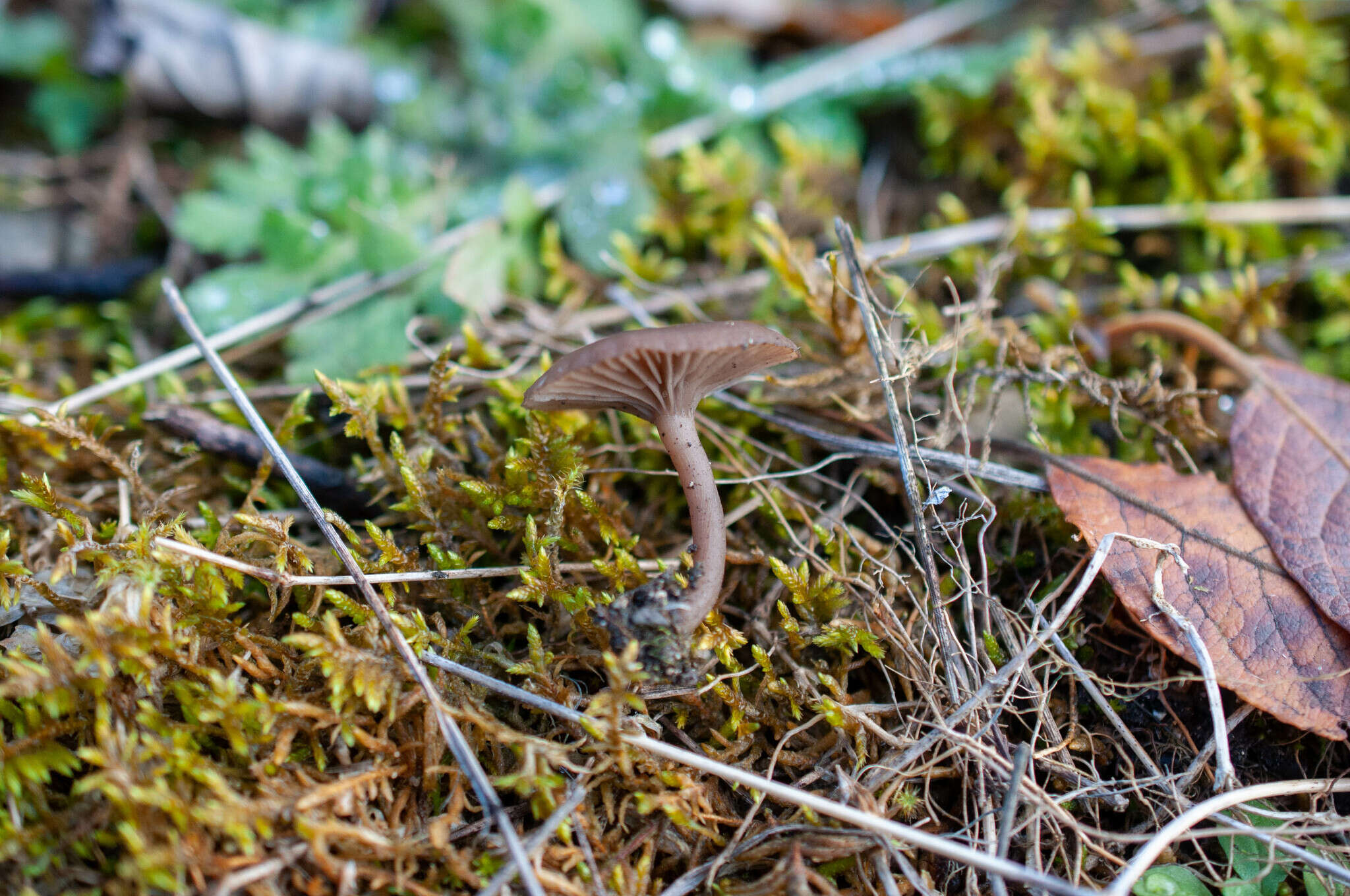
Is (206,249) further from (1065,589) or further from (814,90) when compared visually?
(1065,589)

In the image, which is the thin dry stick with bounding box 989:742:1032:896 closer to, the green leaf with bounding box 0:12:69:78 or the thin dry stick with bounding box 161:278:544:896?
the thin dry stick with bounding box 161:278:544:896

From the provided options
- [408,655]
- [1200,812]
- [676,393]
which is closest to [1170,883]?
[1200,812]

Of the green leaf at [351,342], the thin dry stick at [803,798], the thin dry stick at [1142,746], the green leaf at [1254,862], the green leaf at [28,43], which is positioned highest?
the green leaf at [28,43]

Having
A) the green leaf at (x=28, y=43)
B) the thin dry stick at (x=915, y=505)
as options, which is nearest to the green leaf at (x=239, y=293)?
the green leaf at (x=28, y=43)

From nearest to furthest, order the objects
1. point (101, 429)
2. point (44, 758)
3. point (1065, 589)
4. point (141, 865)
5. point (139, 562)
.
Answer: point (141, 865)
point (44, 758)
point (139, 562)
point (1065, 589)
point (101, 429)

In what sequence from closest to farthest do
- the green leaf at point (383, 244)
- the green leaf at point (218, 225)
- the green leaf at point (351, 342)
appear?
the green leaf at point (351, 342) < the green leaf at point (383, 244) < the green leaf at point (218, 225)

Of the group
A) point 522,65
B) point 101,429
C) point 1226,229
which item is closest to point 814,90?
point 522,65

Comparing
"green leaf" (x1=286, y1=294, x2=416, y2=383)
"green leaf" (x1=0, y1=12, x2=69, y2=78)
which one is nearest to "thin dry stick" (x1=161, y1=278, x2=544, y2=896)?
"green leaf" (x1=286, y1=294, x2=416, y2=383)

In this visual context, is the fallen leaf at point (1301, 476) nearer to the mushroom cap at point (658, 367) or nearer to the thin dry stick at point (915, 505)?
the thin dry stick at point (915, 505)

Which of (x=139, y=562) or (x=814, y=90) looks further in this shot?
(x=814, y=90)
